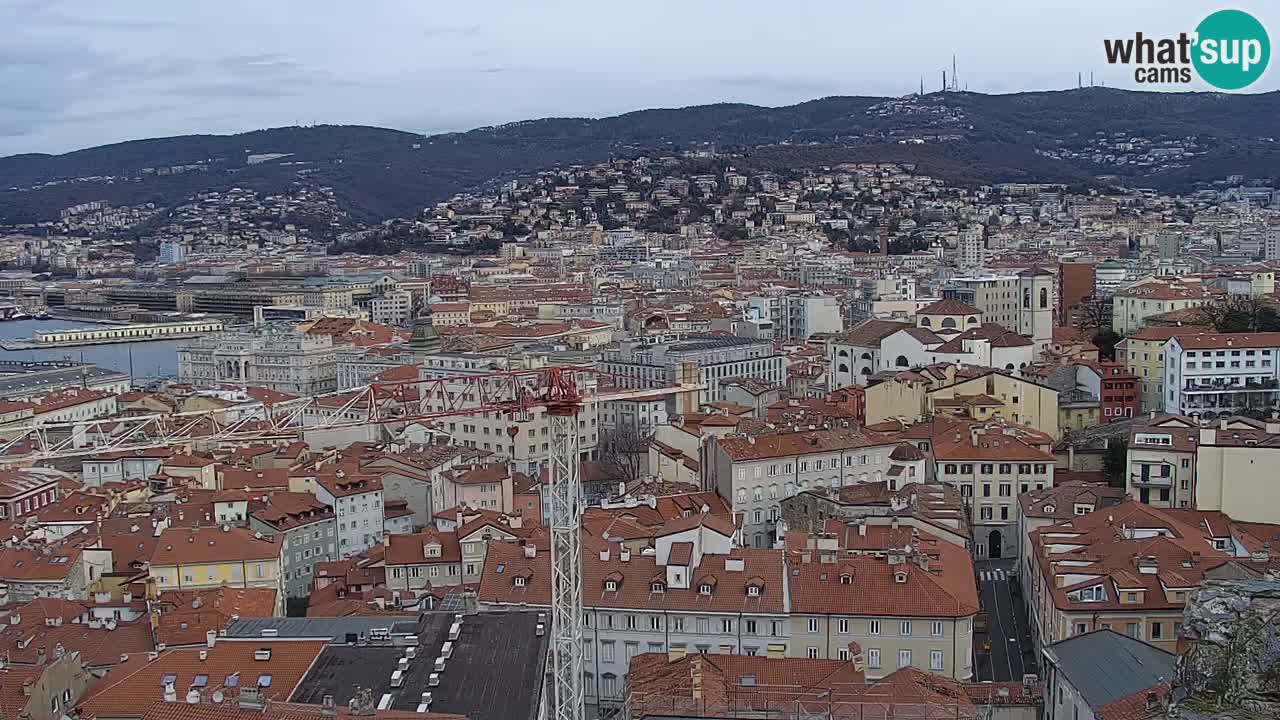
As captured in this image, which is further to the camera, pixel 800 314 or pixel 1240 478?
pixel 800 314

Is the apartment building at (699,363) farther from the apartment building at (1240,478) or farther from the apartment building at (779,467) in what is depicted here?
the apartment building at (1240,478)

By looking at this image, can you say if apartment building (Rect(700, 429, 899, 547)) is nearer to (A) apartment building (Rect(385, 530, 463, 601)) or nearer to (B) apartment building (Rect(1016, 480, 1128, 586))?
(B) apartment building (Rect(1016, 480, 1128, 586))

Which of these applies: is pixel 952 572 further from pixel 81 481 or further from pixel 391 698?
pixel 81 481

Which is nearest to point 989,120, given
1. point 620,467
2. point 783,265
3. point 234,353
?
point 783,265

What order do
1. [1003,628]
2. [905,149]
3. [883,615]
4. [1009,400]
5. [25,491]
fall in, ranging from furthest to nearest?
[905,149]
[1009,400]
[25,491]
[1003,628]
[883,615]

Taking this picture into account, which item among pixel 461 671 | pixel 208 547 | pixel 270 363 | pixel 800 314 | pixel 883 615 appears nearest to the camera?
pixel 461 671

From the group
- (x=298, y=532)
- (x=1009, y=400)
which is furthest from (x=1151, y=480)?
(x=298, y=532)

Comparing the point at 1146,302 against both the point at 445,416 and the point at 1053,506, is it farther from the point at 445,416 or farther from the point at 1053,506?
the point at 1053,506
